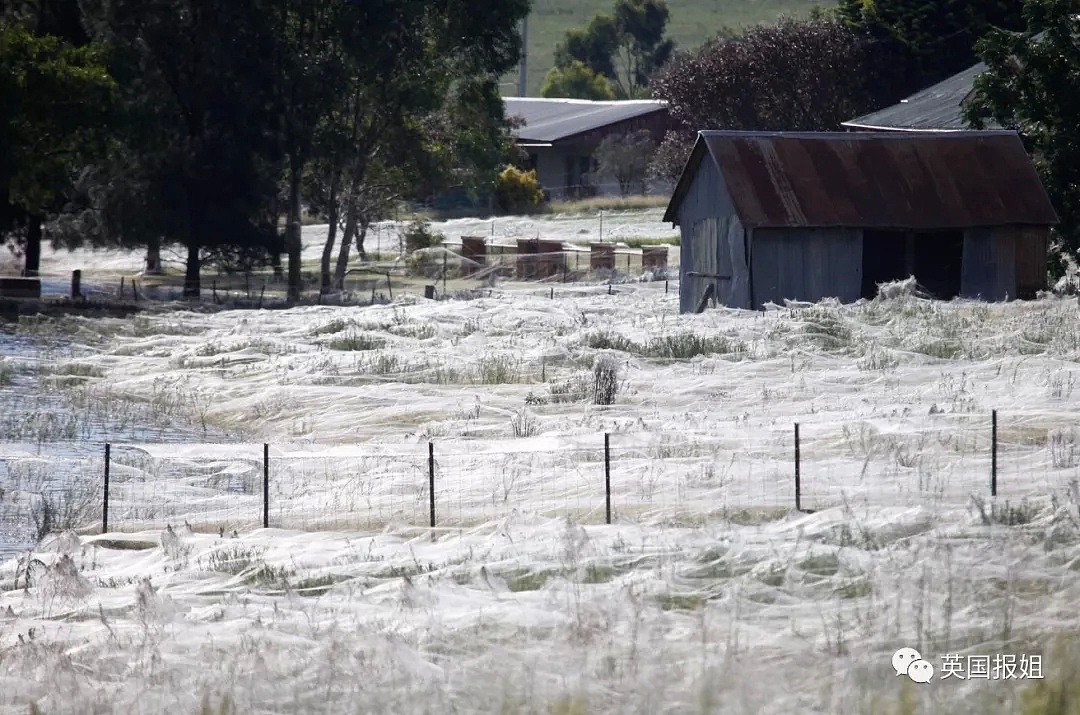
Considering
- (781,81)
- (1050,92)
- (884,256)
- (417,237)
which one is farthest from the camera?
(781,81)

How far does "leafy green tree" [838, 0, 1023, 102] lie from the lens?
55.5m

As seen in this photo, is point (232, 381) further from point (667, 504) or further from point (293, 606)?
point (293, 606)

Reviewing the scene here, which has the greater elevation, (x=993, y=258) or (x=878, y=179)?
(x=878, y=179)

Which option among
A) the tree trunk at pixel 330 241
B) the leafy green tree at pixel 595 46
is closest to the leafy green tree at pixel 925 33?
the tree trunk at pixel 330 241

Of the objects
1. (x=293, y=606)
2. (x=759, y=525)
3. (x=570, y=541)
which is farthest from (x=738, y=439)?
(x=293, y=606)

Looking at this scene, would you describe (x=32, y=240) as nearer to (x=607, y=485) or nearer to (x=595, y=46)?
(x=607, y=485)

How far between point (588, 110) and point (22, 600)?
72.0 meters

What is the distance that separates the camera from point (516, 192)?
223 feet

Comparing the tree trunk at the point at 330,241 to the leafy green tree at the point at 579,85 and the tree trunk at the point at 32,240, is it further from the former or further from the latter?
the leafy green tree at the point at 579,85

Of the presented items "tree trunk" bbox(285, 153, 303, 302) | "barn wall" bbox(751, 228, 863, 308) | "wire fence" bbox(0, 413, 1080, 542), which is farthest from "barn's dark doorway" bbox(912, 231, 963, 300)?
"tree trunk" bbox(285, 153, 303, 302)

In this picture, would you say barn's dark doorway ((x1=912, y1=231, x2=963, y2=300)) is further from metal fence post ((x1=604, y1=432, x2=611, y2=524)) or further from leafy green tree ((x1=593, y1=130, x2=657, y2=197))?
leafy green tree ((x1=593, y1=130, x2=657, y2=197))

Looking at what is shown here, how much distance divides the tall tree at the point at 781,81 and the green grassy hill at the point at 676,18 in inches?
2948

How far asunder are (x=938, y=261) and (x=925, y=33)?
26617 millimetres

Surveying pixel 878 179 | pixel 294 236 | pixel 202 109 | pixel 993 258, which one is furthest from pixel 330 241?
pixel 993 258
